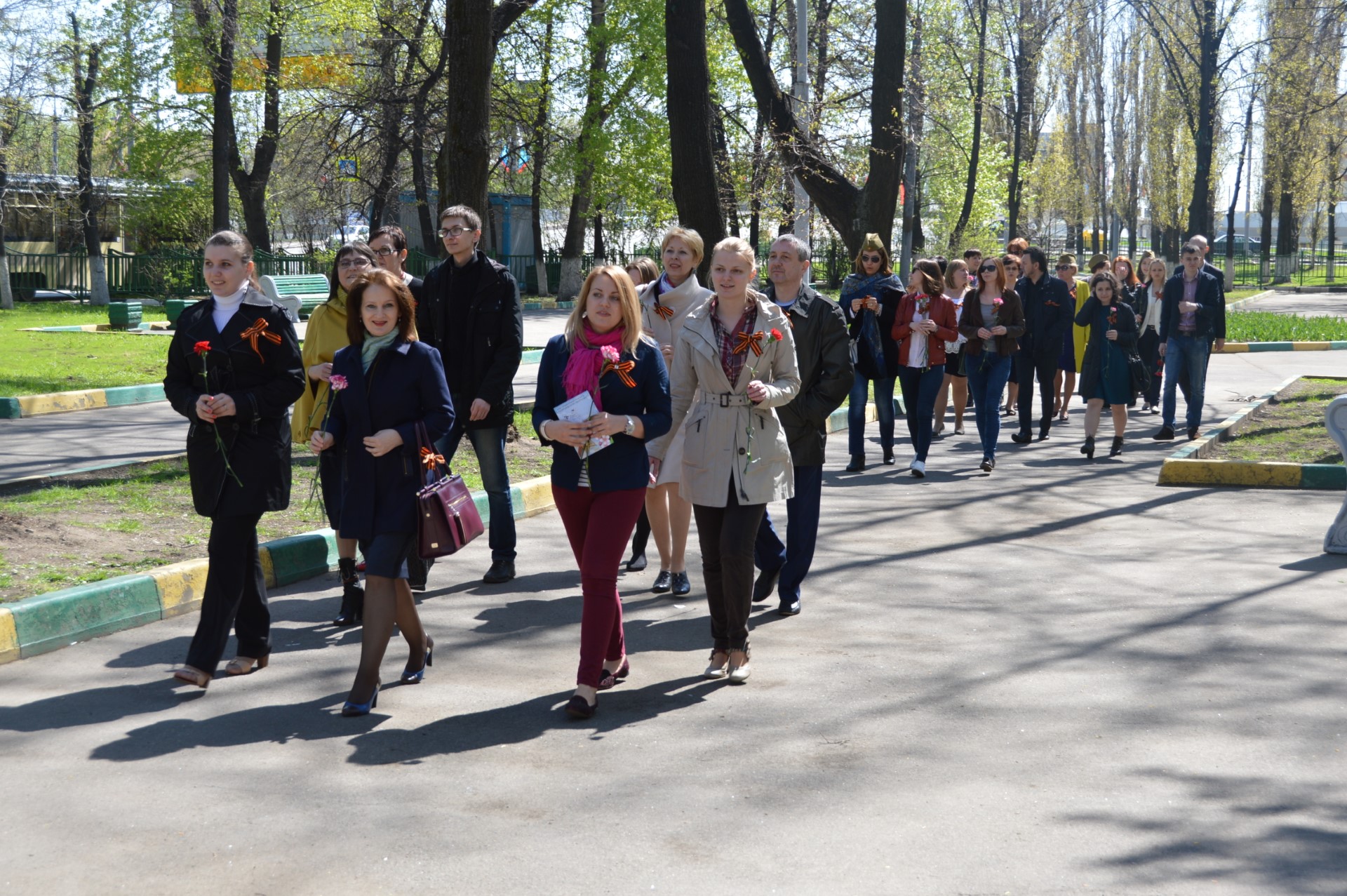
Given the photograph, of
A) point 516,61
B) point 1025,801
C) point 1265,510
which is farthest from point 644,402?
point 516,61

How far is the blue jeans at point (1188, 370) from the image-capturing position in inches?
507

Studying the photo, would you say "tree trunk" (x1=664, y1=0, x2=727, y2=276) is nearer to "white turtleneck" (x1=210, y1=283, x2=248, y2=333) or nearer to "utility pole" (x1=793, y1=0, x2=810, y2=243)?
"utility pole" (x1=793, y1=0, x2=810, y2=243)

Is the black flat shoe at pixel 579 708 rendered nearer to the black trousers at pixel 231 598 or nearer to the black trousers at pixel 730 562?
the black trousers at pixel 730 562

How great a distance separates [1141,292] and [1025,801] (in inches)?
479

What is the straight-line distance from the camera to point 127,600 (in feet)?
21.3

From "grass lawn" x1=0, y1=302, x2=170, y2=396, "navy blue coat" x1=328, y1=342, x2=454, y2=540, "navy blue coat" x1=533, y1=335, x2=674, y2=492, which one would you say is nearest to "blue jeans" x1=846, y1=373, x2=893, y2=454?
"navy blue coat" x1=533, y1=335, x2=674, y2=492

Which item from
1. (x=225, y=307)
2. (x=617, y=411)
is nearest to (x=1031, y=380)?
(x=617, y=411)

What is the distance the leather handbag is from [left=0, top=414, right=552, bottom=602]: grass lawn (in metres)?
2.36

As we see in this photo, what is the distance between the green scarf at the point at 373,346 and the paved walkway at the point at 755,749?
4.51 ft

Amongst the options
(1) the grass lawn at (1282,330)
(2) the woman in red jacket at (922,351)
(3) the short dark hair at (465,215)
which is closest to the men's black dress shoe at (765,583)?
(3) the short dark hair at (465,215)

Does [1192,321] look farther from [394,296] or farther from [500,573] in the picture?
[394,296]

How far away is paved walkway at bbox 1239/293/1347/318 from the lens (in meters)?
37.6

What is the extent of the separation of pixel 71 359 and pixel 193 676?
49.1 ft

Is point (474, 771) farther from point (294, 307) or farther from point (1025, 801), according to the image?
point (294, 307)
